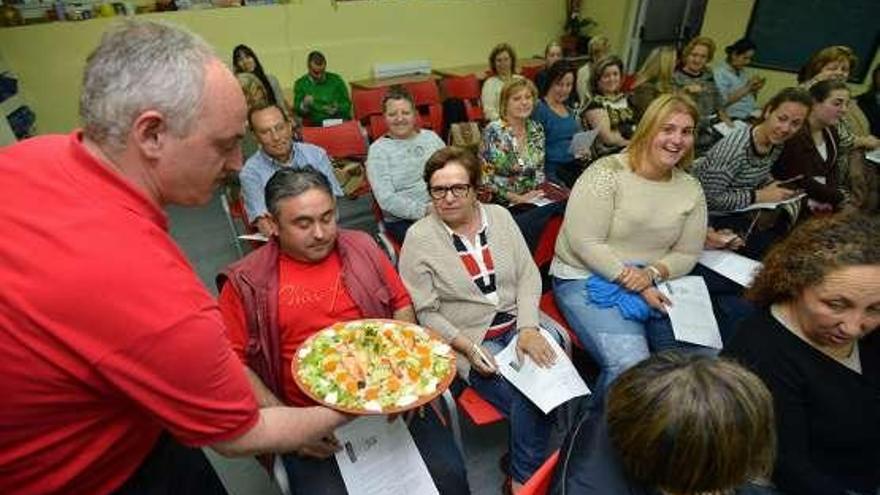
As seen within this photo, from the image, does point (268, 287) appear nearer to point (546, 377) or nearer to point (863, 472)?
point (546, 377)

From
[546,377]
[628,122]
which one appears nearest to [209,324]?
[546,377]

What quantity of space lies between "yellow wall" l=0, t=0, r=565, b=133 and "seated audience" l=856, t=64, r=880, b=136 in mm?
4176

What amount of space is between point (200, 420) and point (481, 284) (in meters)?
1.44

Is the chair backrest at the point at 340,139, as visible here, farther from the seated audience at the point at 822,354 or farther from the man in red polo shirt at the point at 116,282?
the seated audience at the point at 822,354

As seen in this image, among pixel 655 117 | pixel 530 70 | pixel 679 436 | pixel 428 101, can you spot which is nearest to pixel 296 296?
pixel 679 436

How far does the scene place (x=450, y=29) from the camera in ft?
21.9

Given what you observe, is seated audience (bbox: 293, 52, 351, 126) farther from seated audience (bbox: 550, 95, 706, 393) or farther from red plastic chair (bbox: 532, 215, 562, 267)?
seated audience (bbox: 550, 95, 706, 393)

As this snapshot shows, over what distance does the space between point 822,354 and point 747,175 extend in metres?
1.85

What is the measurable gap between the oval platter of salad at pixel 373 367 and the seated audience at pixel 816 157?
106 inches

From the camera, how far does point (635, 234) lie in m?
2.38

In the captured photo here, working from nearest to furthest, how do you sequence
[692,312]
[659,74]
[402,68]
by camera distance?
[692,312] < [659,74] < [402,68]

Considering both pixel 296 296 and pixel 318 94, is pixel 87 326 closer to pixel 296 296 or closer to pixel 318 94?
pixel 296 296

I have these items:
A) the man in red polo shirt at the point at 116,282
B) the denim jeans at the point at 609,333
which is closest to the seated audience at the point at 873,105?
the denim jeans at the point at 609,333

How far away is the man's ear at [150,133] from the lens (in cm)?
88
